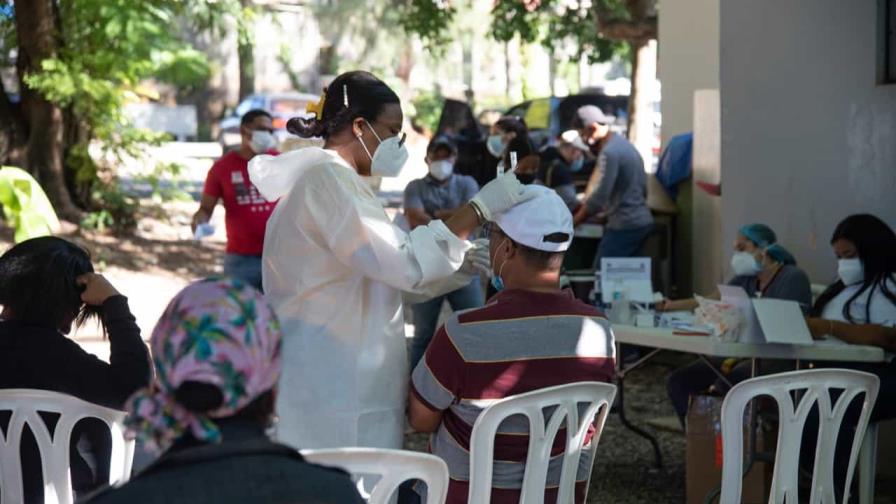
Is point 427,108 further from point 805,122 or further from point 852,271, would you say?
point 852,271

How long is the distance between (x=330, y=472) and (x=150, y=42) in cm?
1235

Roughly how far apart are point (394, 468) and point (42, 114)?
38.2 ft

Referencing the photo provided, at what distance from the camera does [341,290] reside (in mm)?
3426

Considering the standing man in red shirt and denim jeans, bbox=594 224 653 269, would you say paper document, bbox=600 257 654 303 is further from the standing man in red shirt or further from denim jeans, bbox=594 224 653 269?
denim jeans, bbox=594 224 653 269

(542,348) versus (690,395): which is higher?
(542,348)

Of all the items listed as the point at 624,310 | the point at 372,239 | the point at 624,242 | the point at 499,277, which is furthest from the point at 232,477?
the point at 624,242

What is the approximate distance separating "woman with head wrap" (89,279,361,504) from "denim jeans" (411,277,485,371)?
5530 mm

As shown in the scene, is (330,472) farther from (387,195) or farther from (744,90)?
(387,195)

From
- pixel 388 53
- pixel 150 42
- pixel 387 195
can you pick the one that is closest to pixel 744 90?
pixel 150 42

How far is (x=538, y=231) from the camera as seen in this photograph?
141 inches

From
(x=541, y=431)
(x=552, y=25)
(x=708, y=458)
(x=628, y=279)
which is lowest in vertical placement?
(x=708, y=458)

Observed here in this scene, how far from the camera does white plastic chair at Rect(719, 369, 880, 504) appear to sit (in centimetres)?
385

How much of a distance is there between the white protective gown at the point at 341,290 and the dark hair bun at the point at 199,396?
1.31m

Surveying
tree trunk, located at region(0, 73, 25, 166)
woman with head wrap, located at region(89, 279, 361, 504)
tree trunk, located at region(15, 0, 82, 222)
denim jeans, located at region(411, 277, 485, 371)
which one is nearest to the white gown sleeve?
woman with head wrap, located at region(89, 279, 361, 504)
